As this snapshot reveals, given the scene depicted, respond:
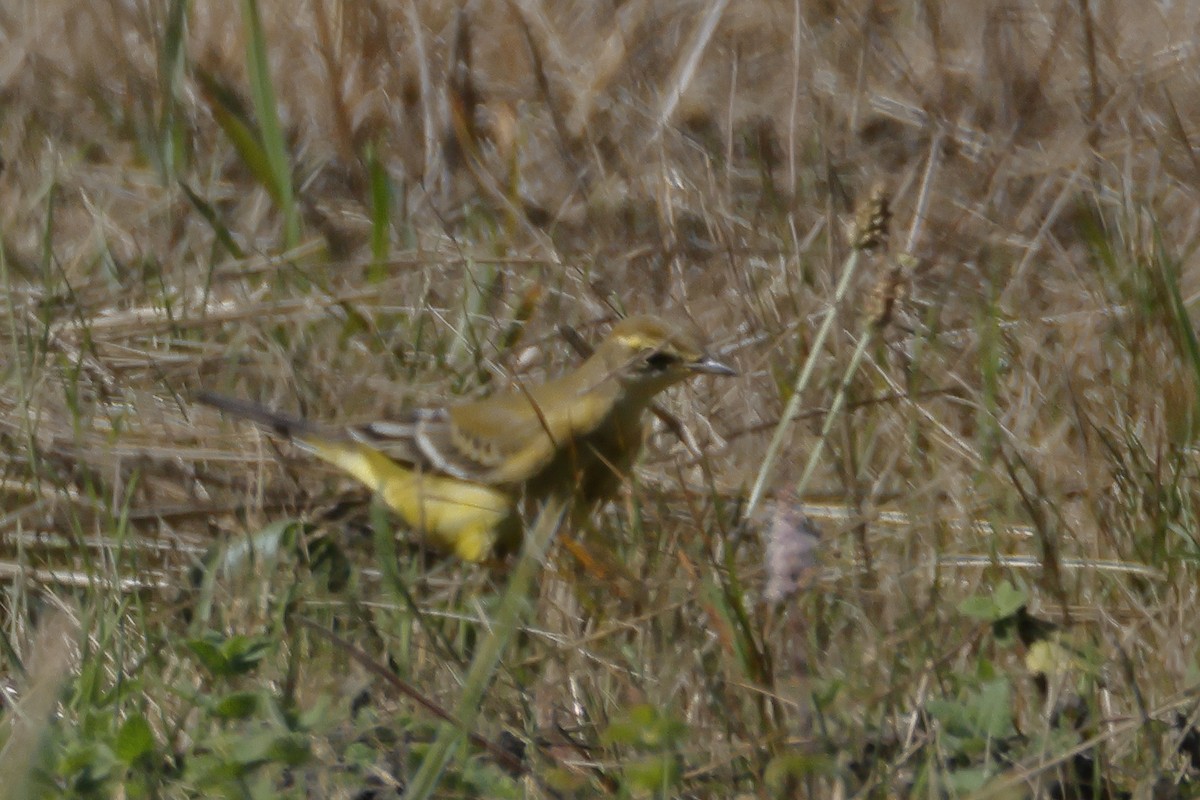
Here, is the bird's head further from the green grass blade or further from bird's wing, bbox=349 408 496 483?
the green grass blade

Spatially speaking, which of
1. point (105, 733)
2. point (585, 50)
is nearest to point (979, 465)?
point (105, 733)

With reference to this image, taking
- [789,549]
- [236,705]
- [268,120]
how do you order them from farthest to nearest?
[268,120] < [236,705] < [789,549]

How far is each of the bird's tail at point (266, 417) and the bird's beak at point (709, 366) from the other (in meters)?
1.01

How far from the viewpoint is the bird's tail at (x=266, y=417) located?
4629 millimetres

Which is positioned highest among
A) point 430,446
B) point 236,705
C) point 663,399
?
point 236,705

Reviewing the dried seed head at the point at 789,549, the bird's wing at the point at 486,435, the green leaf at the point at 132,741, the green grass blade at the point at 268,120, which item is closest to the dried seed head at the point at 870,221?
the dried seed head at the point at 789,549

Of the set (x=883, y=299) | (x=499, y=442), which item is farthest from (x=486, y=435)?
(x=883, y=299)

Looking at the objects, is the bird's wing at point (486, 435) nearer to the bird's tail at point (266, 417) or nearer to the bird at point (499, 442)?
the bird at point (499, 442)

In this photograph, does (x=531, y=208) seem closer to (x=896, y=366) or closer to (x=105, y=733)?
(x=896, y=366)

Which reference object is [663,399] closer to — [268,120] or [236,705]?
[268,120]

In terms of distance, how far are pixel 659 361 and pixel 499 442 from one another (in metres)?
0.58

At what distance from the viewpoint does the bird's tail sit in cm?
463

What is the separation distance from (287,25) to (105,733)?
4691mm

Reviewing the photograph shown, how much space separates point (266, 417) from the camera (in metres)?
4.64
